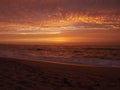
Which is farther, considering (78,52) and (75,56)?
(78,52)

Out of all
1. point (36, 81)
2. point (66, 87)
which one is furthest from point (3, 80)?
point (66, 87)

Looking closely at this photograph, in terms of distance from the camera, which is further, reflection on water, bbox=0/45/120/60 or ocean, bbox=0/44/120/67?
reflection on water, bbox=0/45/120/60

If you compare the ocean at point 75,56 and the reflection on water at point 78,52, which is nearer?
the ocean at point 75,56

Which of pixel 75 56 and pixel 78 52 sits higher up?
pixel 78 52

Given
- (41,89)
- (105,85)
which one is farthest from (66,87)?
(105,85)

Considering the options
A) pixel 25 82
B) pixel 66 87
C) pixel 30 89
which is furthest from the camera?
pixel 25 82

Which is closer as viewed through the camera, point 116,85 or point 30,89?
point 30,89

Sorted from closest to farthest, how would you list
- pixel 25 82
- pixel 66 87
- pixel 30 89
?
pixel 30 89 → pixel 66 87 → pixel 25 82

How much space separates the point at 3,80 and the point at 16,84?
0.81m

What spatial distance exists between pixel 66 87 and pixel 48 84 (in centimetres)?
72

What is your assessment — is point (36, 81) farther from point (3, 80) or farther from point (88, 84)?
point (88, 84)

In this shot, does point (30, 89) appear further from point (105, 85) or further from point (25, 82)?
point (105, 85)

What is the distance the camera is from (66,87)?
6.73 meters

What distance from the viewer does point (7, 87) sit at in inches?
253
